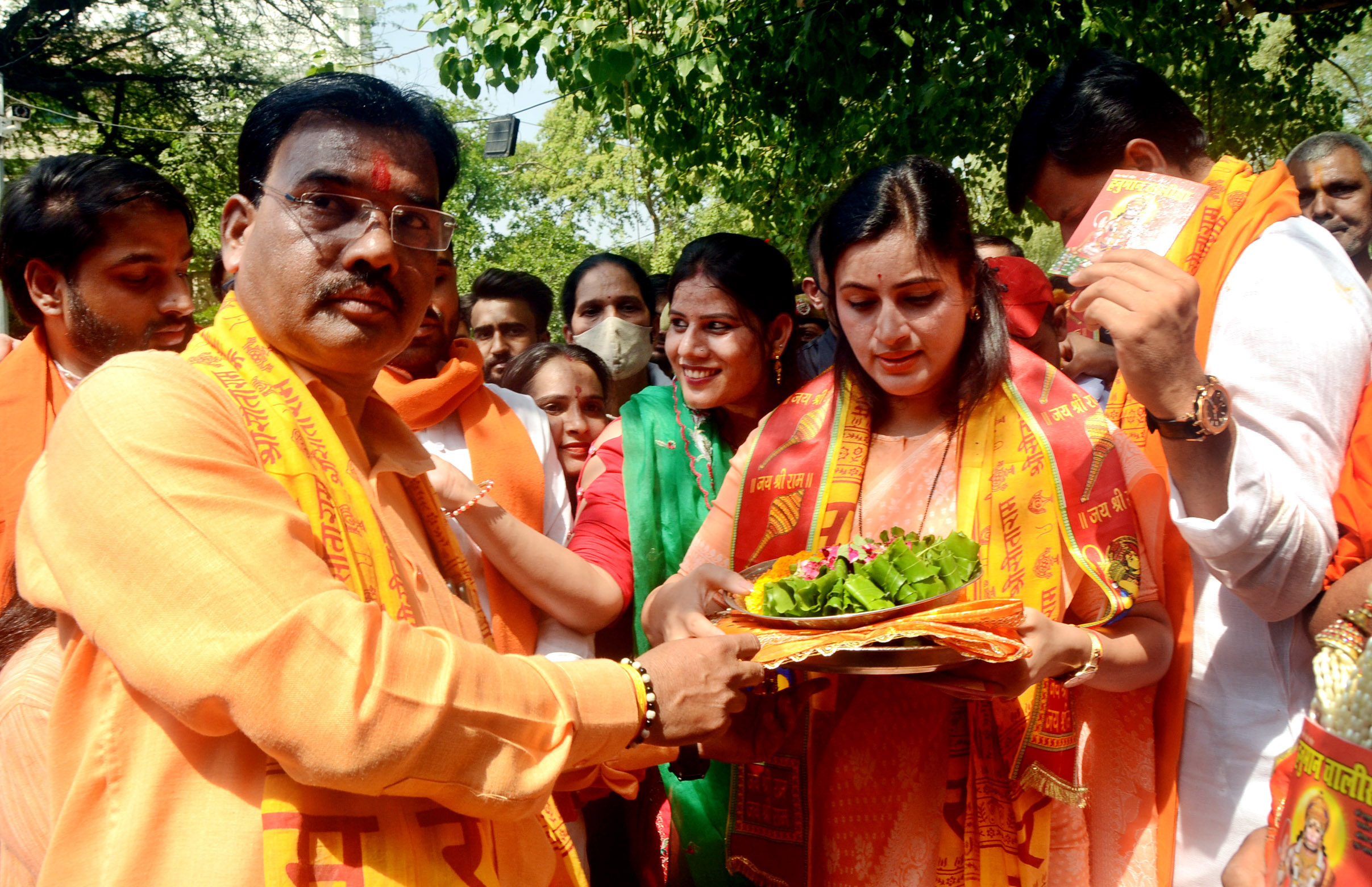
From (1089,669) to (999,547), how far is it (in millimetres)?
353

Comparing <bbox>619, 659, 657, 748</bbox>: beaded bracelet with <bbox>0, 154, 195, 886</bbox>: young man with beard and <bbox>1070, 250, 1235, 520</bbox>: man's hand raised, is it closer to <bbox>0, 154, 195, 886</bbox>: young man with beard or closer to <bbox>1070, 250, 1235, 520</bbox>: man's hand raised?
<bbox>1070, 250, 1235, 520</bbox>: man's hand raised

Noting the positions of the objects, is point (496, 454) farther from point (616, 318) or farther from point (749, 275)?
point (616, 318)

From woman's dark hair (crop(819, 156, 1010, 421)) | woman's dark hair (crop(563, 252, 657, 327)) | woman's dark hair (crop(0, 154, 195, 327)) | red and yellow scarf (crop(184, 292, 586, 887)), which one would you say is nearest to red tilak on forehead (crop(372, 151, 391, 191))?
red and yellow scarf (crop(184, 292, 586, 887))

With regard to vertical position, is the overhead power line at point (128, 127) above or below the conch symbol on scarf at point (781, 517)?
above

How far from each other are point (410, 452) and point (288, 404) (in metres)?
0.42

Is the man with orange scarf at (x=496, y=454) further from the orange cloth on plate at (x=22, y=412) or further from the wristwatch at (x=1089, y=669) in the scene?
the wristwatch at (x=1089, y=669)

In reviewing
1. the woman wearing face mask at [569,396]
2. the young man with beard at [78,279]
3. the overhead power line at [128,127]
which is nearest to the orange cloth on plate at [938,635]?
the woman wearing face mask at [569,396]

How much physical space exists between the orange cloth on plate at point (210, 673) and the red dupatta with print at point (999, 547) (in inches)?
47.1

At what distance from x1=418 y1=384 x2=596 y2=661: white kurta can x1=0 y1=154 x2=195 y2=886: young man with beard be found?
0.93 metres

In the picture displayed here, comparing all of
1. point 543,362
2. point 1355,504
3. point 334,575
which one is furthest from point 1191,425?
point 543,362

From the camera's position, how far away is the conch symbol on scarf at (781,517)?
8.73 ft

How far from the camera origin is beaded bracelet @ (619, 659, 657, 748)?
1.79m

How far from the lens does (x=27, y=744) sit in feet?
5.61

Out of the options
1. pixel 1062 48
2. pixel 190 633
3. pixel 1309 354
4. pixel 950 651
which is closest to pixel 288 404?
pixel 190 633
